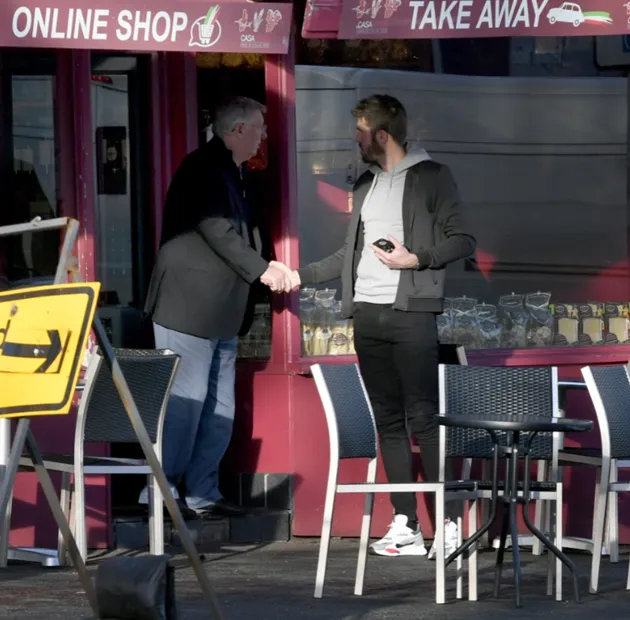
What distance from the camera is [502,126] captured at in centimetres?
893

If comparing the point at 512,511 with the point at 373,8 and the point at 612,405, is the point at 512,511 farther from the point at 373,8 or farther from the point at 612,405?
the point at 373,8

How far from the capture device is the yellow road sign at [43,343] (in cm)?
532

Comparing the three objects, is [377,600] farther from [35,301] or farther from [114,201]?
[114,201]

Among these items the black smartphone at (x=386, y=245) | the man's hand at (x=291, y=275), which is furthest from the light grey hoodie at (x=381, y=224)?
the man's hand at (x=291, y=275)

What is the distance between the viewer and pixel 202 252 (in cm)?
826

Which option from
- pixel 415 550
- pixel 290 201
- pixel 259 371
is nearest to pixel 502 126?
pixel 290 201

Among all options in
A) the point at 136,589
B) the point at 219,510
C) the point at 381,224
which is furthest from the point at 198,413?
the point at 136,589

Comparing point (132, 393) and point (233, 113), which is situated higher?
point (233, 113)

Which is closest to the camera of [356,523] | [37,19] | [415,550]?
[37,19]

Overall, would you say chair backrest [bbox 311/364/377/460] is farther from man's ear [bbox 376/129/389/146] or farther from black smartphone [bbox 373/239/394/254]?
man's ear [bbox 376/129/389/146]

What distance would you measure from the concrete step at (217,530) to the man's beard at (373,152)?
1838mm

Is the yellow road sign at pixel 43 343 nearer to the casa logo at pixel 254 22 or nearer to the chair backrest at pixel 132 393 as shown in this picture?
the chair backrest at pixel 132 393

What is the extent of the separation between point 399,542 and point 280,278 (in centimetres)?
138

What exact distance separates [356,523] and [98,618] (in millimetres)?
3092
